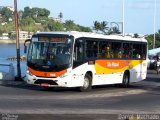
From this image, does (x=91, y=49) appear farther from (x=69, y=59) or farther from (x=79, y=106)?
(x=79, y=106)

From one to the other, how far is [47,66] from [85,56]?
191 centimetres

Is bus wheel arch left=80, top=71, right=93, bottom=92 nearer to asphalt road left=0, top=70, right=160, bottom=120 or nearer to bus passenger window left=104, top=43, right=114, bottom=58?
asphalt road left=0, top=70, right=160, bottom=120

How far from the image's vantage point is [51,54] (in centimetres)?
2308

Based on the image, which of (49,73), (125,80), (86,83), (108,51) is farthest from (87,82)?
(125,80)

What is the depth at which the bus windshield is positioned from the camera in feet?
75.2

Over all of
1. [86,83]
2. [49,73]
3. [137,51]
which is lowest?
[86,83]

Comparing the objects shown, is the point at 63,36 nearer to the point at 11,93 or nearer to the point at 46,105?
the point at 11,93

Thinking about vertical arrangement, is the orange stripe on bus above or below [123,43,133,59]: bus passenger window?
below

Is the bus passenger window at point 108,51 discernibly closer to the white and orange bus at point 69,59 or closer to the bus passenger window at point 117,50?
the white and orange bus at point 69,59

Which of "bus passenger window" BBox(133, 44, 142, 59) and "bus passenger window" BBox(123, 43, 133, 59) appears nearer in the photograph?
"bus passenger window" BBox(123, 43, 133, 59)

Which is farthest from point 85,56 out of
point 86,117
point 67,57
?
point 86,117

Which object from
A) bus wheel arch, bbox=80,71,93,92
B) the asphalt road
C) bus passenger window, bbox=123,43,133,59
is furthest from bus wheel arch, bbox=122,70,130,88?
bus wheel arch, bbox=80,71,93,92

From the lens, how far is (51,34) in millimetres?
23453

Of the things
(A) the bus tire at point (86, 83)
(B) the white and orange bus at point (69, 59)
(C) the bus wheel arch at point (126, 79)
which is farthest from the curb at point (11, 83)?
(C) the bus wheel arch at point (126, 79)
